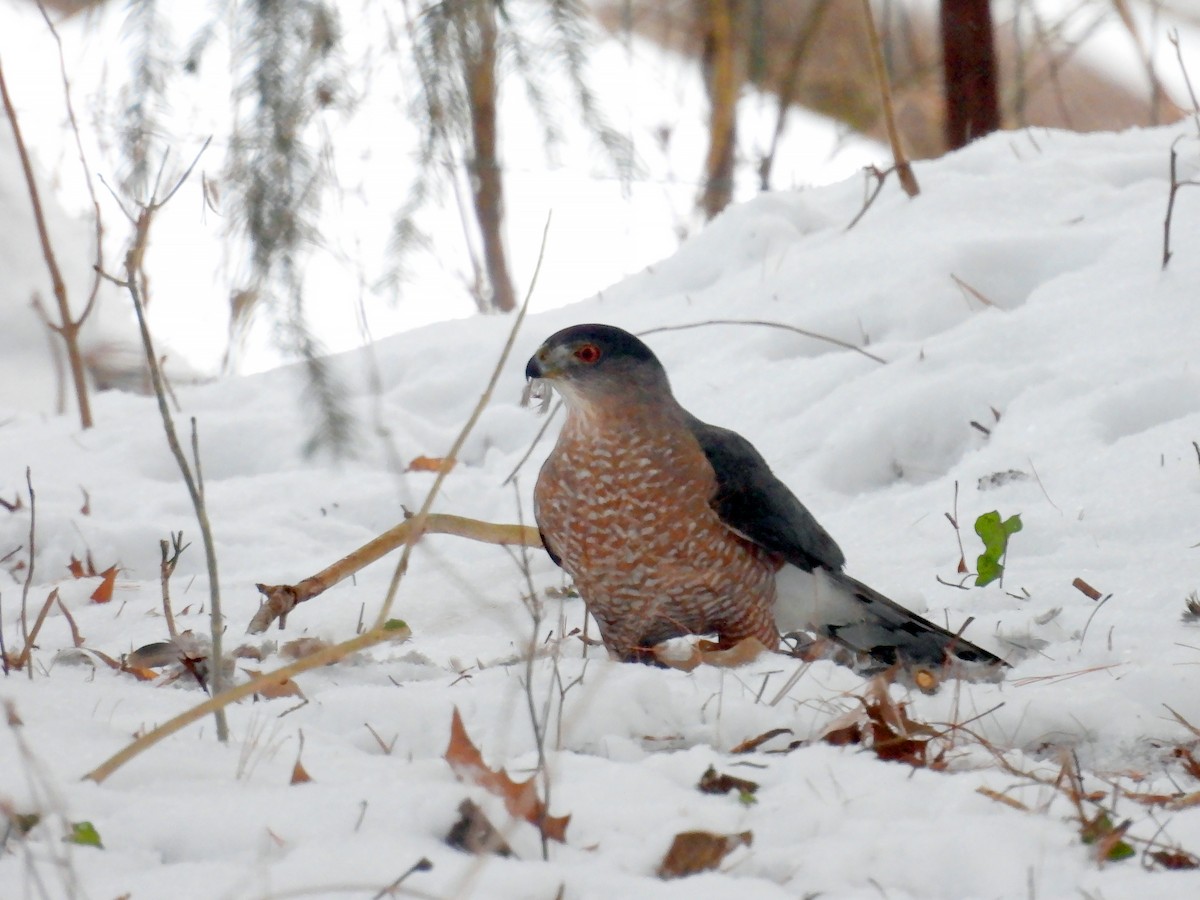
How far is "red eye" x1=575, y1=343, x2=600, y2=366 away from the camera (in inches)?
154

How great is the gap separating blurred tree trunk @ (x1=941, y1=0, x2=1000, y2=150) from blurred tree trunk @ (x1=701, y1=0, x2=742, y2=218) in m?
1.60

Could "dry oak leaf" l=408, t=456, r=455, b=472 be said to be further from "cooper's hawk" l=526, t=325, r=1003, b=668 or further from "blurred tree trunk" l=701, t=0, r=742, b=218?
"blurred tree trunk" l=701, t=0, r=742, b=218

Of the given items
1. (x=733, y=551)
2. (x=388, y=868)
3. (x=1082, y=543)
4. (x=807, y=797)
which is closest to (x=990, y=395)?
(x=1082, y=543)

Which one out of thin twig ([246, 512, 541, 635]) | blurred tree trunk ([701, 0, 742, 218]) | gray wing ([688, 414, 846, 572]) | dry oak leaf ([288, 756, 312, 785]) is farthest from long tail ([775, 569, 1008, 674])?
blurred tree trunk ([701, 0, 742, 218])

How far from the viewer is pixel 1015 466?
458 cm

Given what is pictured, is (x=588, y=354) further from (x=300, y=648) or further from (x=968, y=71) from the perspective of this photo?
(x=968, y=71)

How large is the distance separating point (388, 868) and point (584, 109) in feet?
5.67

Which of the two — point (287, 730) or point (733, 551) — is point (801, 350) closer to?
point (733, 551)

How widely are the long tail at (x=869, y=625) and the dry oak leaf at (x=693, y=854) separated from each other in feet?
4.75

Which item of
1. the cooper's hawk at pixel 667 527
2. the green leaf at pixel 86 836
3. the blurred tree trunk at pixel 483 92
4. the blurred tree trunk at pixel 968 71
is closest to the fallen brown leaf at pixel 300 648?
the cooper's hawk at pixel 667 527

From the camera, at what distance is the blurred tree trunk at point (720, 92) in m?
9.22

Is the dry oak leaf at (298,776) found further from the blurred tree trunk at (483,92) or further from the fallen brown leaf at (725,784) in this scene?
the blurred tree trunk at (483,92)

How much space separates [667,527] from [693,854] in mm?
1625

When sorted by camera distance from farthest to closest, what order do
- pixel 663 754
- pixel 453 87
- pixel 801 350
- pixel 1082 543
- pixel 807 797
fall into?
pixel 801 350 < pixel 1082 543 < pixel 453 87 < pixel 663 754 < pixel 807 797
